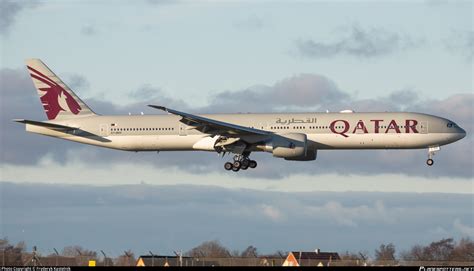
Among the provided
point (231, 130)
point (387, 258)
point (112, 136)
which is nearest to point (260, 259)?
point (387, 258)

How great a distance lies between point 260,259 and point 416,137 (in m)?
22.8

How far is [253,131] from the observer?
79.4m

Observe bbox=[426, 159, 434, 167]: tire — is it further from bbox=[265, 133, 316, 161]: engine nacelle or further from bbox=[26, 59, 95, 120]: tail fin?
bbox=[26, 59, 95, 120]: tail fin

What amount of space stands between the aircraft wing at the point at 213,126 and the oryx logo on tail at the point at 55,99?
13277 mm

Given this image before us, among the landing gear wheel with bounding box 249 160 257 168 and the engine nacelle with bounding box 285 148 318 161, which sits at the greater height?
the engine nacelle with bounding box 285 148 318 161

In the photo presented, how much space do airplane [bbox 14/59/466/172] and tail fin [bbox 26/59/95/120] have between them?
18cm

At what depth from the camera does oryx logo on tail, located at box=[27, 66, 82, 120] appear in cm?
8912

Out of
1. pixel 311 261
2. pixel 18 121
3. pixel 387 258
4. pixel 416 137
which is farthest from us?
pixel 18 121

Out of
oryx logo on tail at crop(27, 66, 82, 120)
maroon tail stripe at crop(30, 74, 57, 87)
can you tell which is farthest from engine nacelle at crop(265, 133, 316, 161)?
maroon tail stripe at crop(30, 74, 57, 87)

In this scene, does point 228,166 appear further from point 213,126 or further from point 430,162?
point 430,162

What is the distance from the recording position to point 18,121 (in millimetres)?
83625

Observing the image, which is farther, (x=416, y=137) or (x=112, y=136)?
(x=112, y=136)

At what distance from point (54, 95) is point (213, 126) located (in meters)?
18.2

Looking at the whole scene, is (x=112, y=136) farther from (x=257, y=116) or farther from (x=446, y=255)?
(x=446, y=255)
